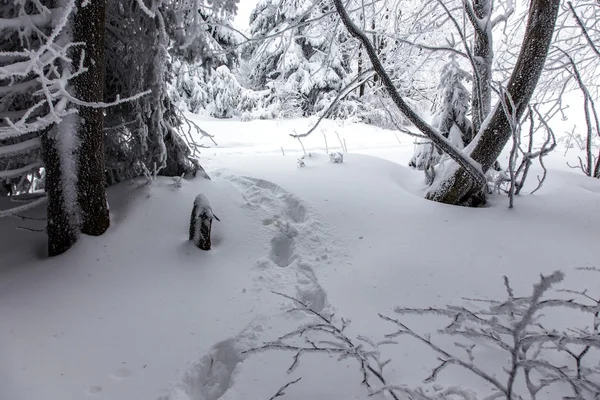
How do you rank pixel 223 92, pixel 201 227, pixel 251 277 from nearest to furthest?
pixel 251 277
pixel 201 227
pixel 223 92

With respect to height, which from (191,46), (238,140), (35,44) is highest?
(191,46)

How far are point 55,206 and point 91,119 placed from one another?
0.62 meters

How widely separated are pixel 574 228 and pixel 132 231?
353cm

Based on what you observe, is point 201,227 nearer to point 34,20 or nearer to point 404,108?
point 34,20

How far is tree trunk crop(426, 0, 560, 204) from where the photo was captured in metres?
3.17

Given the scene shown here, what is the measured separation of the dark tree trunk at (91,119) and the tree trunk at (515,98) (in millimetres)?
2945

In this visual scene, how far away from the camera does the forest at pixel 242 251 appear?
5.52ft

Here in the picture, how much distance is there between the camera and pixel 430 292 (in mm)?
2346

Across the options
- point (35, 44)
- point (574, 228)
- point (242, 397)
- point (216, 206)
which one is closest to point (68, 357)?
point (242, 397)

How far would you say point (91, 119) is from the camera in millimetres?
2381

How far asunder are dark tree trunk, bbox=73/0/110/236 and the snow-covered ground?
21 cm

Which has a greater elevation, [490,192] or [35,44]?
[35,44]

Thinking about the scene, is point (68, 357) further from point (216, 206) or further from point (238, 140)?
point (238, 140)

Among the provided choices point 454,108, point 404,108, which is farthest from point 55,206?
point 454,108
